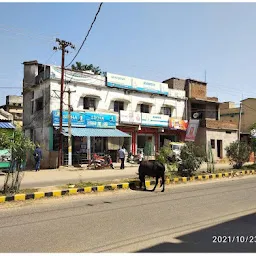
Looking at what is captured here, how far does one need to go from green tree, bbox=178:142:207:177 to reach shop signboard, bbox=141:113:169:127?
40.4 feet

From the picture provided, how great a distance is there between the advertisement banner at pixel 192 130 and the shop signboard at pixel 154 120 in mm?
2902

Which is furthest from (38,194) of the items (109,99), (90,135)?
(109,99)

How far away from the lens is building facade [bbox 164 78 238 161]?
32531 millimetres

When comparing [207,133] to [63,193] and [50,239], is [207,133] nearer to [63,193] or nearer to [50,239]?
[63,193]

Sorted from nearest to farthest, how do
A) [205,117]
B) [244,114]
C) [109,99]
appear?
[109,99]
[205,117]
[244,114]

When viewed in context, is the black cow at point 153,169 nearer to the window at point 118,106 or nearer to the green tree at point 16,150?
the green tree at point 16,150

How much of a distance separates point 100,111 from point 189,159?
12.2m

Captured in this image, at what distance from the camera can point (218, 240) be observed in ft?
18.3

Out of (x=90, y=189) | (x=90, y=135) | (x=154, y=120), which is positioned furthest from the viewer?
(x=154, y=120)

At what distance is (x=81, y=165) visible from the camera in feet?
76.6

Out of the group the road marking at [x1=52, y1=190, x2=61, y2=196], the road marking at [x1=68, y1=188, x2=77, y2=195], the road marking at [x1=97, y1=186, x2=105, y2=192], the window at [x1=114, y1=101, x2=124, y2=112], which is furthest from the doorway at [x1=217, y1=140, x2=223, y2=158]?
the road marking at [x1=52, y1=190, x2=61, y2=196]

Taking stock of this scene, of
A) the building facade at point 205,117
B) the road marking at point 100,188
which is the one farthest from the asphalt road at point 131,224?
the building facade at point 205,117

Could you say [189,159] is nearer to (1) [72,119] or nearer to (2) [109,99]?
(1) [72,119]

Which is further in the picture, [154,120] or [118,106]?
[154,120]
